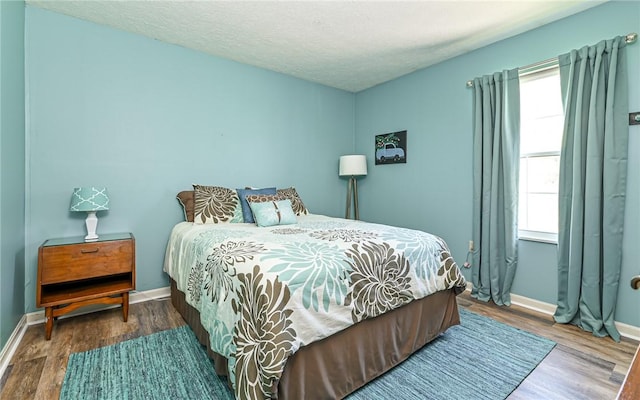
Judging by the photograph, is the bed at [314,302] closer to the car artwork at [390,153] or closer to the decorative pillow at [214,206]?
the decorative pillow at [214,206]

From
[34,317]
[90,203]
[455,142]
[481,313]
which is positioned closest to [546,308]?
[481,313]

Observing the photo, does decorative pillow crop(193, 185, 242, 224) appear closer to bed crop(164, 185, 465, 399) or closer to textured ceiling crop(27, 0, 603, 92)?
bed crop(164, 185, 465, 399)

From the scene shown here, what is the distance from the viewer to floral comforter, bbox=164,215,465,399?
123cm

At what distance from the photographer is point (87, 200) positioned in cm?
222

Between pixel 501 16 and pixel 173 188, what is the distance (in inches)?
131

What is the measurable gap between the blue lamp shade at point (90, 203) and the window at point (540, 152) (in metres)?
3.64

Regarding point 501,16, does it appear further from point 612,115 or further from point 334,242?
point 334,242

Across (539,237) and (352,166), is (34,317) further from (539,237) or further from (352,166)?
(539,237)

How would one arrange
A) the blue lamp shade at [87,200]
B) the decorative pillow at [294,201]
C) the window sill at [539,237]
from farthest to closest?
the decorative pillow at [294,201] < the window sill at [539,237] < the blue lamp shade at [87,200]

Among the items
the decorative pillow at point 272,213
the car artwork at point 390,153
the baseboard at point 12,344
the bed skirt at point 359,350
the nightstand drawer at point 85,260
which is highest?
the car artwork at point 390,153

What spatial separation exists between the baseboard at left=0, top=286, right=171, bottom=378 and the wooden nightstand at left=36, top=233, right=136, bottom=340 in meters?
0.18

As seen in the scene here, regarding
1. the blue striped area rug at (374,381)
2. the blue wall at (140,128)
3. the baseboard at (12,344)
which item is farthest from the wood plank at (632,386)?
the blue wall at (140,128)

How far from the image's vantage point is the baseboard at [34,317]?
1745mm

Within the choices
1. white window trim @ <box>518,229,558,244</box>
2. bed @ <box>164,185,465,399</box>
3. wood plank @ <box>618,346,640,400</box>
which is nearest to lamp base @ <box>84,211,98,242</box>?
bed @ <box>164,185,465,399</box>
